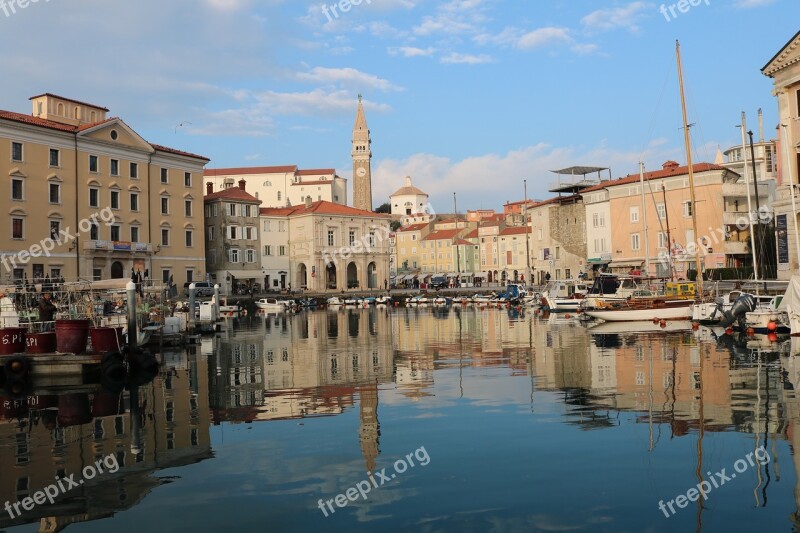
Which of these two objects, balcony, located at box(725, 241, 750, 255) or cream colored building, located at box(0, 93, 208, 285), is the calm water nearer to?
cream colored building, located at box(0, 93, 208, 285)

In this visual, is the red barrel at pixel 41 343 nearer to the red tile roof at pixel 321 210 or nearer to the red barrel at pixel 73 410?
the red barrel at pixel 73 410

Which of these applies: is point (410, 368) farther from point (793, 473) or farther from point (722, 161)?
point (722, 161)

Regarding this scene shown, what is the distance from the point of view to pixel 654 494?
9.18 meters

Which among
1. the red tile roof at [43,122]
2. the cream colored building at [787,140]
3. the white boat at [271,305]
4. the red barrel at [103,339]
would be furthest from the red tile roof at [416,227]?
the red barrel at [103,339]

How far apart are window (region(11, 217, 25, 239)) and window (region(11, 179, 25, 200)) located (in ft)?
5.15

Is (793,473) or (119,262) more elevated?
(119,262)

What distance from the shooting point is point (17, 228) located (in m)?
53.4

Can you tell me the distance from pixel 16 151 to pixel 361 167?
274 ft

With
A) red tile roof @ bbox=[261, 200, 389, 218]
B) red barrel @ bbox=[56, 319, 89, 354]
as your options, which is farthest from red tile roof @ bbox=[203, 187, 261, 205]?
red barrel @ bbox=[56, 319, 89, 354]

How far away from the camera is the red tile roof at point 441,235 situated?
132 meters

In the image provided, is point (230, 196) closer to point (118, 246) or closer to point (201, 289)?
point (201, 289)

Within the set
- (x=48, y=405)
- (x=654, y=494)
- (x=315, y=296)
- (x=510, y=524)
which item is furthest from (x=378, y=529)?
(x=315, y=296)

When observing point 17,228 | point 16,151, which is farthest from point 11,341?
point 16,151

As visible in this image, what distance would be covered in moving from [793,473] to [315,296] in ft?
251
